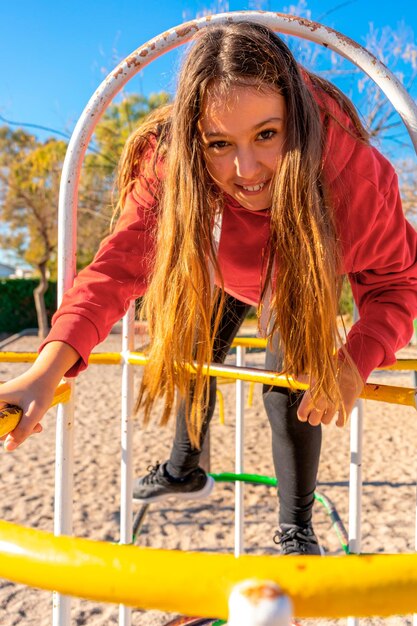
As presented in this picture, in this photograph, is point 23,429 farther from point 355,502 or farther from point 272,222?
point 355,502

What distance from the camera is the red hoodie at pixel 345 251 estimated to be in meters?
1.19

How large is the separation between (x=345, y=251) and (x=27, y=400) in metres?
0.72

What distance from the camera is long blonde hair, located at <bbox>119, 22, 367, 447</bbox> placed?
1137mm

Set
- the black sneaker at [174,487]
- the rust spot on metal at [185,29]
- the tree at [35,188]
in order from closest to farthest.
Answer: the rust spot on metal at [185,29]
the black sneaker at [174,487]
the tree at [35,188]

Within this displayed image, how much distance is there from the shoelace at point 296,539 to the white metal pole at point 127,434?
444 millimetres

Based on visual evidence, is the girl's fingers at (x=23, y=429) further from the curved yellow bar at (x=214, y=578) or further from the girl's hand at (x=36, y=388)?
the curved yellow bar at (x=214, y=578)

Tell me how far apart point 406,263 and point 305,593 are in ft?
3.37

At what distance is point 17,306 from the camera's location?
1471 centimetres

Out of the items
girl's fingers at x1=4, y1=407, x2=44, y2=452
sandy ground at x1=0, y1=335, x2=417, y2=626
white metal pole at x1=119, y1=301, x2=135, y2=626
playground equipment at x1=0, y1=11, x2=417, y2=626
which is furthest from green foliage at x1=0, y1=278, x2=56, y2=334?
girl's fingers at x1=4, y1=407, x2=44, y2=452

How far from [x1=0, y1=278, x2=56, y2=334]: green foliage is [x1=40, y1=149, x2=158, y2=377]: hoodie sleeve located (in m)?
13.8

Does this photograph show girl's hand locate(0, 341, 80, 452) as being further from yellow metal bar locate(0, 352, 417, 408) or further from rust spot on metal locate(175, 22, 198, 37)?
rust spot on metal locate(175, 22, 198, 37)

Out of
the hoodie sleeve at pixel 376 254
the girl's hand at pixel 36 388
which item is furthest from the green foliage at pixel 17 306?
the girl's hand at pixel 36 388

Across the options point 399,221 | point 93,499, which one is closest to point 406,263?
point 399,221

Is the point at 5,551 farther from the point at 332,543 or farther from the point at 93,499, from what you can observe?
the point at 93,499
